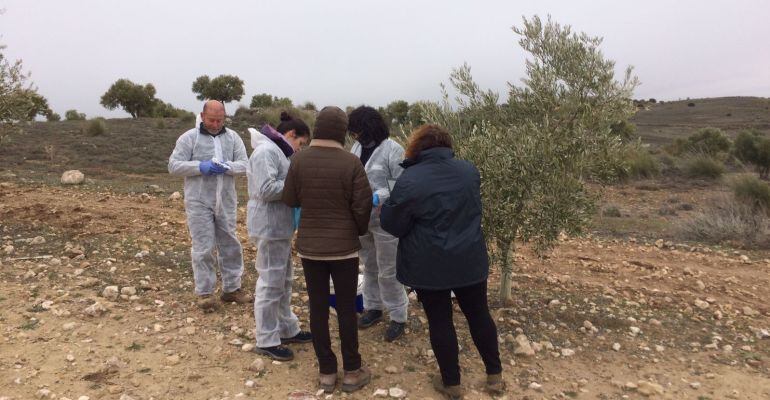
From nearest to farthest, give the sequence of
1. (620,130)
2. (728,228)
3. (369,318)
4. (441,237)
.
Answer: (441,237) < (369,318) < (620,130) < (728,228)

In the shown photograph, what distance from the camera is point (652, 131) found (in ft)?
144

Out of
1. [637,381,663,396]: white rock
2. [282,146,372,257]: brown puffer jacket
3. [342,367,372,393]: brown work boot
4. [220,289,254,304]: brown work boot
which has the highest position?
[282,146,372,257]: brown puffer jacket

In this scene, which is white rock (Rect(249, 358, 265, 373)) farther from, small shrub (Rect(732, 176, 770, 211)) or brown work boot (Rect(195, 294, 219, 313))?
small shrub (Rect(732, 176, 770, 211))

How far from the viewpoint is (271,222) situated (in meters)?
4.00

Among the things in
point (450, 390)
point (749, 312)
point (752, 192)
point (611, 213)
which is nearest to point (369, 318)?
point (450, 390)

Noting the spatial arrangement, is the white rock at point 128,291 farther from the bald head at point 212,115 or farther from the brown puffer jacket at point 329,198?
the brown puffer jacket at point 329,198

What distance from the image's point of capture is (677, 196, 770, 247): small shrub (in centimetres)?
958

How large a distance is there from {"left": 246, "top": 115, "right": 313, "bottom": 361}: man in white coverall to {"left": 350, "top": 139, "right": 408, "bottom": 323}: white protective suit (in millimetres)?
616

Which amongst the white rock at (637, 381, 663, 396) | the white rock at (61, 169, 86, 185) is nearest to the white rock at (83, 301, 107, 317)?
the white rock at (637, 381, 663, 396)

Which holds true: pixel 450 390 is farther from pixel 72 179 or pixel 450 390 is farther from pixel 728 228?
pixel 72 179

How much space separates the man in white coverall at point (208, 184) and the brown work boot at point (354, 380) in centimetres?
192

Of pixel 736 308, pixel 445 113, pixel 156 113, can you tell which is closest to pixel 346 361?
pixel 445 113

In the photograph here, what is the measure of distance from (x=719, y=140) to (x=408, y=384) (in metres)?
27.3

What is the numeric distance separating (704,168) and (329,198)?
2065 cm
